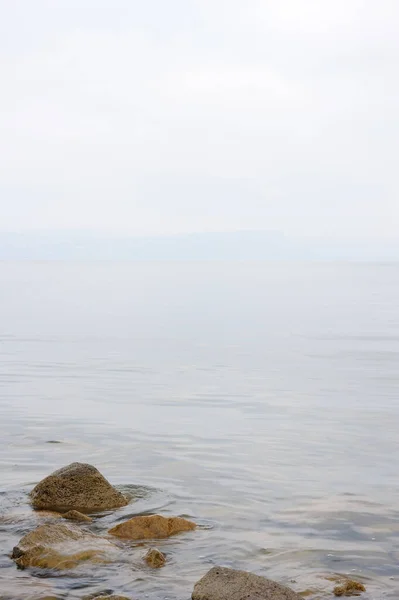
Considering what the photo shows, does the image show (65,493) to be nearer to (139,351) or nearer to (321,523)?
(321,523)

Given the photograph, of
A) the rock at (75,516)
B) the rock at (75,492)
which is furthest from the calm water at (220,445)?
the rock at (75,492)

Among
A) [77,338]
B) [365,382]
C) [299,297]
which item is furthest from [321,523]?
[299,297]

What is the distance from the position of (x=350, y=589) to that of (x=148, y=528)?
3.30 meters

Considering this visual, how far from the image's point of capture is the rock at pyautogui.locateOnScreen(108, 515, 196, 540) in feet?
40.5

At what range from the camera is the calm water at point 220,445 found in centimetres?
1160

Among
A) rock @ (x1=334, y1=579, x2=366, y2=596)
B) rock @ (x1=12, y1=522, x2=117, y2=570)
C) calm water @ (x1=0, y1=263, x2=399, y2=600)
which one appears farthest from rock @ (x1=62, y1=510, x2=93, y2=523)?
rock @ (x1=334, y1=579, x2=366, y2=596)

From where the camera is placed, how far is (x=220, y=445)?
1977 cm

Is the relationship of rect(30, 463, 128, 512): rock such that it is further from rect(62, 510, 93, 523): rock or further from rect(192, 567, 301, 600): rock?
rect(192, 567, 301, 600): rock

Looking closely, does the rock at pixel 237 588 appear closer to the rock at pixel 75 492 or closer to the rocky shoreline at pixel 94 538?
the rocky shoreline at pixel 94 538

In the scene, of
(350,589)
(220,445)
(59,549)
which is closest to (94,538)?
(59,549)

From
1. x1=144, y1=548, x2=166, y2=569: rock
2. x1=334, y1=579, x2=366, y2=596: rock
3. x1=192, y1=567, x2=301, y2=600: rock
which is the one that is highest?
x1=192, y1=567, x2=301, y2=600: rock

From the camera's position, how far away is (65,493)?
554 inches

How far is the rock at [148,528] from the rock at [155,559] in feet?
3.22

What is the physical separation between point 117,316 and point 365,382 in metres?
32.8
